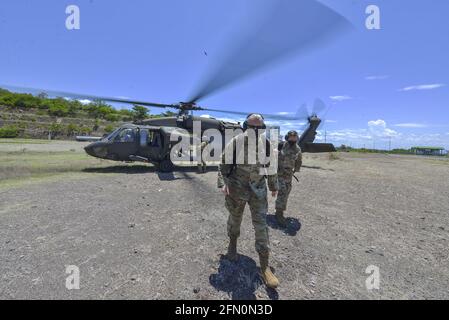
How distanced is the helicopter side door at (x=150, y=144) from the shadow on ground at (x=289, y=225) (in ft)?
24.1

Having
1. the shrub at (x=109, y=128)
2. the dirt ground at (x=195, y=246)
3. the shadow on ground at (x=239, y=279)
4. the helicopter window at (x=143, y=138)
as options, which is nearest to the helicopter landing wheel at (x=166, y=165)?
the helicopter window at (x=143, y=138)

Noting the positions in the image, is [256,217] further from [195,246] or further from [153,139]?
[153,139]

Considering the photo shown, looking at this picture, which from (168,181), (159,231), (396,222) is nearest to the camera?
(159,231)

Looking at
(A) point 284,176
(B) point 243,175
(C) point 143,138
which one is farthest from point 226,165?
(C) point 143,138

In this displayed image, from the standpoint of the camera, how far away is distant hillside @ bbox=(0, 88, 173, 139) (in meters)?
37.3

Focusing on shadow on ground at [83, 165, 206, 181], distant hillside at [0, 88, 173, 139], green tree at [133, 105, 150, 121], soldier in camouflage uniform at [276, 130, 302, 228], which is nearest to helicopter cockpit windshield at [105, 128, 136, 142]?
shadow on ground at [83, 165, 206, 181]

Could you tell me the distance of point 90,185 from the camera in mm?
7922

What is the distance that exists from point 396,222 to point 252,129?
4.66 meters

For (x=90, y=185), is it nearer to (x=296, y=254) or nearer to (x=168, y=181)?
(x=168, y=181)

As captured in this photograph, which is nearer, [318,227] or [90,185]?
[318,227]

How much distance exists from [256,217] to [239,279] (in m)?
0.82

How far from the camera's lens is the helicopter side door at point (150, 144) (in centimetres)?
1123

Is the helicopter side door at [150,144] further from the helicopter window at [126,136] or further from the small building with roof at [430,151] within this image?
the small building with roof at [430,151]

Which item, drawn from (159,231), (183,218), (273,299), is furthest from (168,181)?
(273,299)
